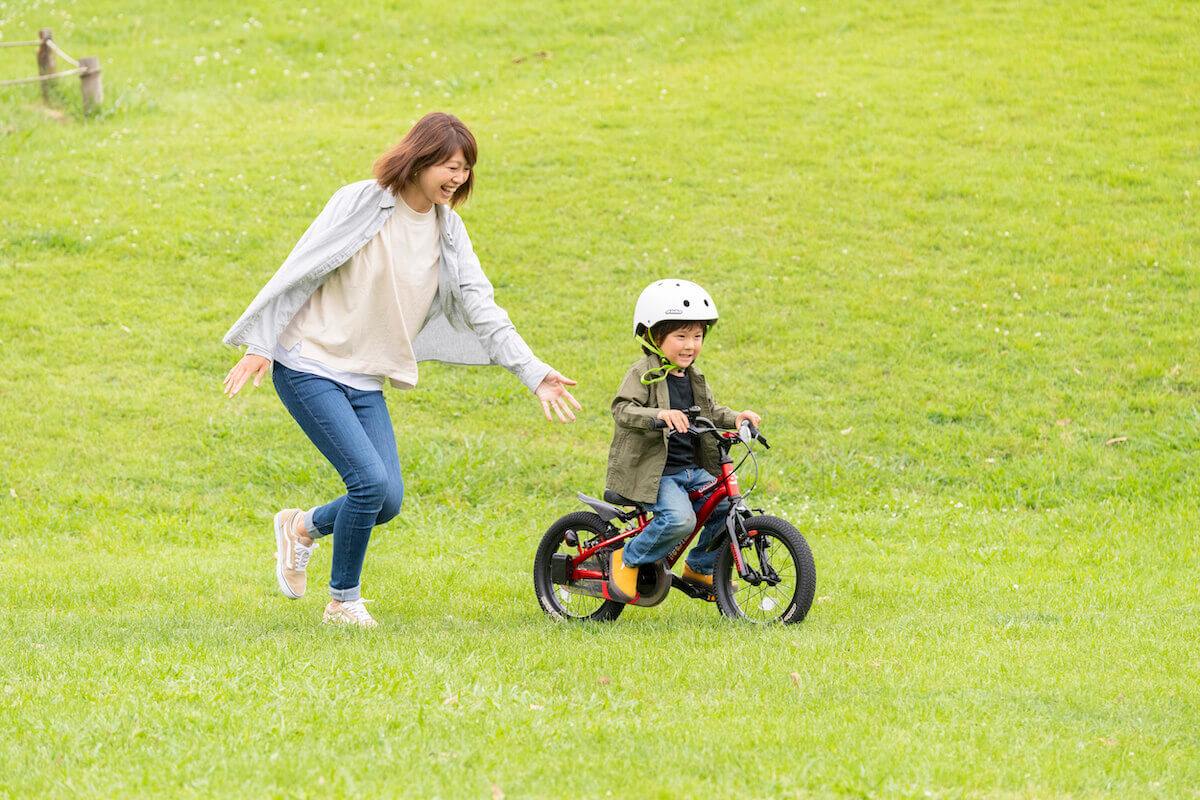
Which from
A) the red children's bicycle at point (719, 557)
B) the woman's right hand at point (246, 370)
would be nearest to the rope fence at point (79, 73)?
the woman's right hand at point (246, 370)

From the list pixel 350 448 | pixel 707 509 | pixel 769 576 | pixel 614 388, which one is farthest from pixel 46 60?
pixel 769 576

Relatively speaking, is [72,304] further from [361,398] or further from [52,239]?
[361,398]

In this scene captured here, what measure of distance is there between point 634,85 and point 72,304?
30.0ft

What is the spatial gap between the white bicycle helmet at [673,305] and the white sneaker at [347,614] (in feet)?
6.44

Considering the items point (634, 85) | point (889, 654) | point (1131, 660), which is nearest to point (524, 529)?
point (889, 654)

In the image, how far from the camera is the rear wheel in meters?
6.55

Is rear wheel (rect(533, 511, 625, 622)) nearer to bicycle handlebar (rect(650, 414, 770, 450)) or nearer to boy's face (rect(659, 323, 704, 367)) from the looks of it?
bicycle handlebar (rect(650, 414, 770, 450))

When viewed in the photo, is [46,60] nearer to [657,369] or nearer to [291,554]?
[291,554]

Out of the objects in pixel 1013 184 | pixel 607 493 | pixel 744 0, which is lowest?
pixel 607 493

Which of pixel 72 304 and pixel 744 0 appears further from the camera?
pixel 744 0

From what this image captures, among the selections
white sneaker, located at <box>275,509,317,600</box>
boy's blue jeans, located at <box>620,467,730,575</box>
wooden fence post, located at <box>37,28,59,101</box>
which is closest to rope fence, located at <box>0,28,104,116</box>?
wooden fence post, located at <box>37,28,59,101</box>

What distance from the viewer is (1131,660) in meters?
5.47

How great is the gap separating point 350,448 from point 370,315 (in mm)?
644

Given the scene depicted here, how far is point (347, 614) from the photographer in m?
6.23
